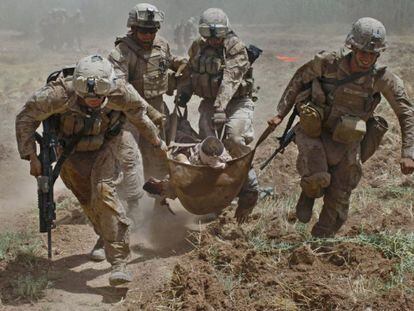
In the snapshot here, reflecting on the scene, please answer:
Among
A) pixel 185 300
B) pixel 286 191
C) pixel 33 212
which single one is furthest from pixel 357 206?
pixel 33 212

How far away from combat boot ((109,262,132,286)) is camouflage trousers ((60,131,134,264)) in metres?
0.07

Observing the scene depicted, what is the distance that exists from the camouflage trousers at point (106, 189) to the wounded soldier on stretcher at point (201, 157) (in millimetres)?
669

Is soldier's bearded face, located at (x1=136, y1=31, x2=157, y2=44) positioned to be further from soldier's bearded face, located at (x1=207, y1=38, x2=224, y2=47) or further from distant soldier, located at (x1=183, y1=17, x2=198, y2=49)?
distant soldier, located at (x1=183, y1=17, x2=198, y2=49)

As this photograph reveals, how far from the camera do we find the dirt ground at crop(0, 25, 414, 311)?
4547 millimetres

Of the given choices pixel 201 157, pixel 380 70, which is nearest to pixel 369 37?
pixel 380 70

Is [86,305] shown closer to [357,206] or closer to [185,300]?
[185,300]

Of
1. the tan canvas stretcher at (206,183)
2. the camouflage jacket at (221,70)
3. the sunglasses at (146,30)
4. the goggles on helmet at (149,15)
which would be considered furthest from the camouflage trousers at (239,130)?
the goggles on helmet at (149,15)

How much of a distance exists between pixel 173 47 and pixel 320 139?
74.9 feet

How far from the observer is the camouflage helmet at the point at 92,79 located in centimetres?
496

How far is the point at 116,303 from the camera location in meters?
5.18

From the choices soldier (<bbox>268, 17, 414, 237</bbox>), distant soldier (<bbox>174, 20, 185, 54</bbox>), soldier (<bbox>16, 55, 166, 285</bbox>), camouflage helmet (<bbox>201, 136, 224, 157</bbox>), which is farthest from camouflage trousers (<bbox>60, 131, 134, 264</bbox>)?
distant soldier (<bbox>174, 20, 185, 54</bbox>)

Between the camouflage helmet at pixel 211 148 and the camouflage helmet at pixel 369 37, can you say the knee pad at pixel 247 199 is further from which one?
the camouflage helmet at pixel 369 37

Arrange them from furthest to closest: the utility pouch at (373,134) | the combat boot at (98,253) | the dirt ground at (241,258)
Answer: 1. the combat boot at (98,253)
2. the utility pouch at (373,134)
3. the dirt ground at (241,258)

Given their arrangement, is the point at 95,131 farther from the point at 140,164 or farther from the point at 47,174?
the point at 140,164
